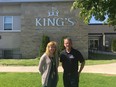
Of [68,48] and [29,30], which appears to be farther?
[29,30]

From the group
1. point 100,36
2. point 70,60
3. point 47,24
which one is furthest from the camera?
point 100,36

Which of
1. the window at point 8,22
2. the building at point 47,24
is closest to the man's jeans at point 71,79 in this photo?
the building at point 47,24

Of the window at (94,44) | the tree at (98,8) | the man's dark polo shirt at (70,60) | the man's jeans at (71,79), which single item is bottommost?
the window at (94,44)

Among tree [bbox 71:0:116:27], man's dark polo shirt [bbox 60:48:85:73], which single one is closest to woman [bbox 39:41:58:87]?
man's dark polo shirt [bbox 60:48:85:73]

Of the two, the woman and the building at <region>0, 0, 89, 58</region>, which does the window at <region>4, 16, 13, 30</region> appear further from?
the woman

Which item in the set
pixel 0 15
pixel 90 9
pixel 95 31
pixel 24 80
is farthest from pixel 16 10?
pixel 95 31

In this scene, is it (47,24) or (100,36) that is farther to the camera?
(100,36)

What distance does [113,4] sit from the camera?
8680 mm

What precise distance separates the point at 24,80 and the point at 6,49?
18.7m

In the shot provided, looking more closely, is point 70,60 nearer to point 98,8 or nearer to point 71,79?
point 71,79

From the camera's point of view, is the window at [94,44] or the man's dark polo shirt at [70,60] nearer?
the man's dark polo shirt at [70,60]

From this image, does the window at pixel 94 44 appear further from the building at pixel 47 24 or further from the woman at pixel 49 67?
the woman at pixel 49 67

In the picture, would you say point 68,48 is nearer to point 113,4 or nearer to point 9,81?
point 113,4

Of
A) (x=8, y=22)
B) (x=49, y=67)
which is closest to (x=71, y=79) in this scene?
(x=49, y=67)
